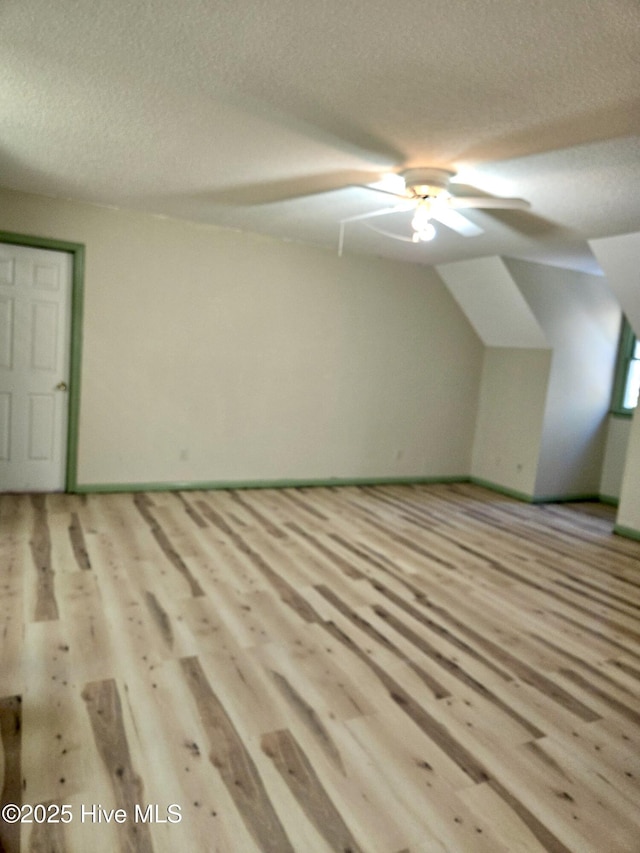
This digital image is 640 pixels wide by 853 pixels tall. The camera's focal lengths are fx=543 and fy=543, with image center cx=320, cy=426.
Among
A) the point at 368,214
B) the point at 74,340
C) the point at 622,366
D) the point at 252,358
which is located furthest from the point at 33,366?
the point at 622,366

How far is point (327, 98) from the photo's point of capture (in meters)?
2.41

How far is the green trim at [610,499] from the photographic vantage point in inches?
254

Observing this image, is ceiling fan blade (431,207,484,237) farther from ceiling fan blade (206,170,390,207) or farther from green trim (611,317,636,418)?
green trim (611,317,636,418)

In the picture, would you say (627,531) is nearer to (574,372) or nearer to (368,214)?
(574,372)

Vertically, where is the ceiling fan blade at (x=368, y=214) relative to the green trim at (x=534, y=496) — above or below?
above

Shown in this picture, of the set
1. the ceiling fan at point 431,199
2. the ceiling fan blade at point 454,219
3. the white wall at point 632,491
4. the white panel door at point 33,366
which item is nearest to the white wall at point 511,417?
the white wall at point 632,491

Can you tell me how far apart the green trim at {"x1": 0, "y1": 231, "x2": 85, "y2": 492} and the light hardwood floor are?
23.5 inches

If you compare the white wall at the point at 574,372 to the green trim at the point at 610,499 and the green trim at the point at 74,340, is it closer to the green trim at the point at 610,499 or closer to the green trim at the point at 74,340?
the green trim at the point at 610,499

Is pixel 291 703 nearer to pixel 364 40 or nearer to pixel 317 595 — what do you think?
pixel 317 595

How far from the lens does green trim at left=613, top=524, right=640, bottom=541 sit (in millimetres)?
5109

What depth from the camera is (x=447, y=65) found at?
6.86 feet

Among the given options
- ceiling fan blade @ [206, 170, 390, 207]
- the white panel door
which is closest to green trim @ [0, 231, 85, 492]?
the white panel door

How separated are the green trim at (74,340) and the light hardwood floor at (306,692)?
0.60 m

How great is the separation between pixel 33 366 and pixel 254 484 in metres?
2.35
